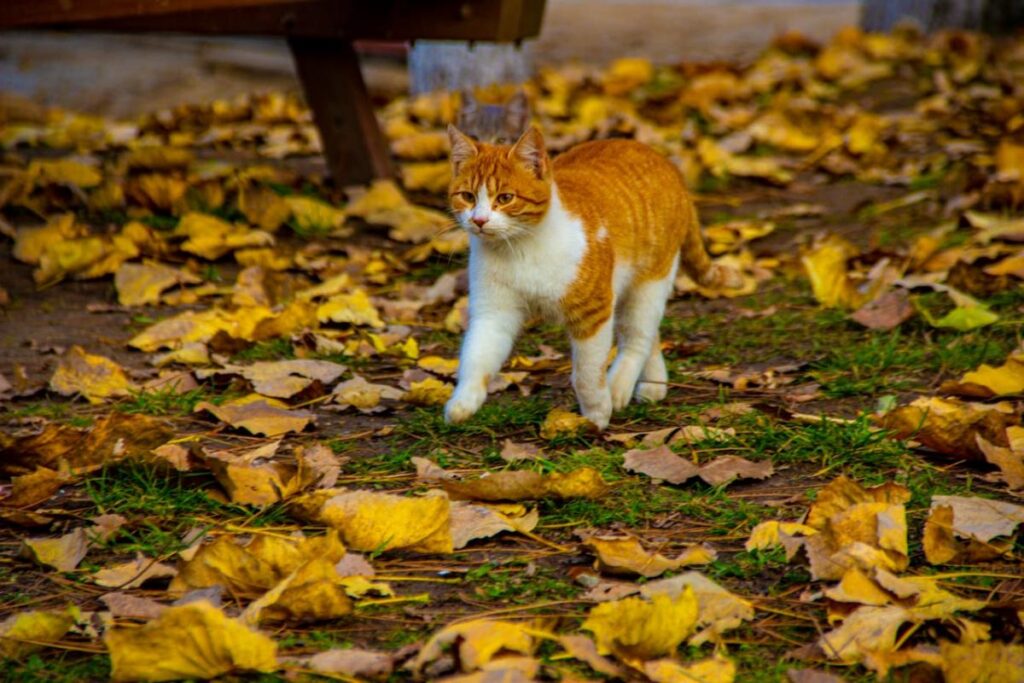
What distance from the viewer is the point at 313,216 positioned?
15.7ft

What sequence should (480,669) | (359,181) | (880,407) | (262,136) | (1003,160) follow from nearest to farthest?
1. (480,669)
2. (880,407)
3. (1003,160)
4. (359,181)
5. (262,136)

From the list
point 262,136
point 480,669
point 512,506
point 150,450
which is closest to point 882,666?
point 480,669

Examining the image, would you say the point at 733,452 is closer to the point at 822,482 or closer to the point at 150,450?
the point at 822,482

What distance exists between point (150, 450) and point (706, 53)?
294 inches

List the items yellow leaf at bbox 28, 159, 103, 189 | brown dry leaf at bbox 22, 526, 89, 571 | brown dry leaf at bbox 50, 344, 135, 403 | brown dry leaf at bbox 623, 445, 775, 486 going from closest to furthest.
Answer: brown dry leaf at bbox 22, 526, 89, 571, brown dry leaf at bbox 623, 445, 775, 486, brown dry leaf at bbox 50, 344, 135, 403, yellow leaf at bbox 28, 159, 103, 189

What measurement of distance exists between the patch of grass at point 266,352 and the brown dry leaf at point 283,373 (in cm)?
13

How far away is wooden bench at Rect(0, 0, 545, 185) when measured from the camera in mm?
4398

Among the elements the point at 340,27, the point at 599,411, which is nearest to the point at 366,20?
the point at 340,27

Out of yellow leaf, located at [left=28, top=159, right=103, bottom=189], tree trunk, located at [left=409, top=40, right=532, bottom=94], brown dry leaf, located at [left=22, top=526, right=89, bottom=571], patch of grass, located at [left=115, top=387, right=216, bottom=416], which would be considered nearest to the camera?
brown dry leaf, located at [left=22, top=526, right=89, bottom=571]

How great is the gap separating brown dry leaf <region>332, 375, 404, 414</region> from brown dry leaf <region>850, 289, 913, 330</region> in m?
1.42

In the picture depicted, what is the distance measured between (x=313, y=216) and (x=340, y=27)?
82 cm

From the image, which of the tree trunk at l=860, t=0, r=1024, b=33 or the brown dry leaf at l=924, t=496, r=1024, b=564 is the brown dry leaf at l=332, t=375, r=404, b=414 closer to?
the brown dry leaf at l=924, t=496, r=1024, b=564

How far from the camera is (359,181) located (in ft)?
17.3

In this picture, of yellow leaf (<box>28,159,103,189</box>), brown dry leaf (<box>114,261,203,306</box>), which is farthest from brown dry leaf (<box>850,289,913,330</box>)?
yellow leaf (<box>28,159,103,189</box>)
